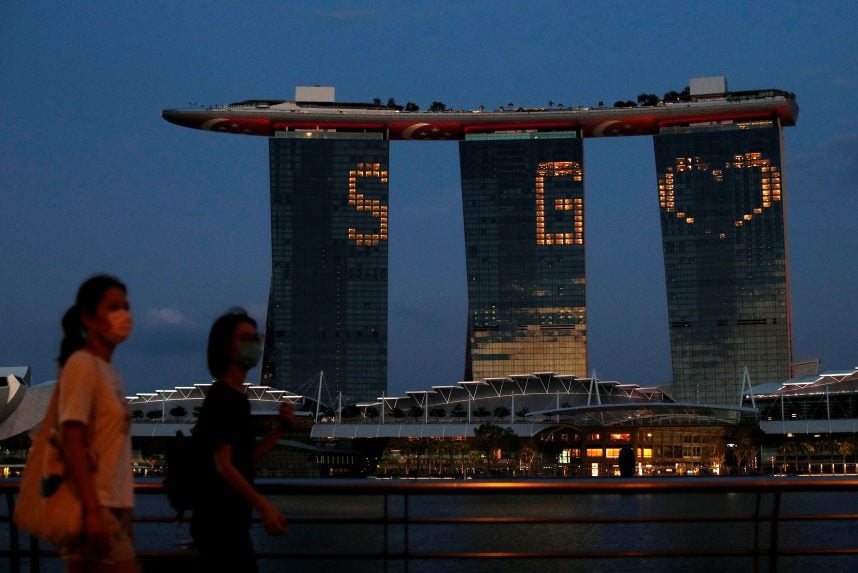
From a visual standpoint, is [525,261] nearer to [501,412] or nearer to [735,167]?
[501,412]

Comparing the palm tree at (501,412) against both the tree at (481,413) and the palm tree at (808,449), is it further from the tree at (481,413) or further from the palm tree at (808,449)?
the palm tree at (808,449)

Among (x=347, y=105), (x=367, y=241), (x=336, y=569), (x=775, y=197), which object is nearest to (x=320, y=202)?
(x=367, y=241)

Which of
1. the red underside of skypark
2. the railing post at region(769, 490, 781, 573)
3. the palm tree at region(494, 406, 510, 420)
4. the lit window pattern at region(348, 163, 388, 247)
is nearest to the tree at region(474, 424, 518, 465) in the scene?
the palm tree at region(494, 406, 510, 420)

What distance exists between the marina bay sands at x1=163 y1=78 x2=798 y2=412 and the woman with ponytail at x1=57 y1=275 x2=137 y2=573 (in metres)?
134

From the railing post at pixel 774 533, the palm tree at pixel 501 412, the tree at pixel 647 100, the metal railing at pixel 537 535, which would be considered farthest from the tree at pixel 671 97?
the railing post at pixel 774 533

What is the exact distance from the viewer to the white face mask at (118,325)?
19.7 ft

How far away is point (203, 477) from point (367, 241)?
136 m

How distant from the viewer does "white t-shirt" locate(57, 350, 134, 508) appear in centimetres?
572

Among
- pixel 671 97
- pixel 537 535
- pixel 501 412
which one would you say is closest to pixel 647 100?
pixel 671 97

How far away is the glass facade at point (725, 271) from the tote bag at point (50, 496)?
13459 cm

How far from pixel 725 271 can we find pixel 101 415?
446 feet

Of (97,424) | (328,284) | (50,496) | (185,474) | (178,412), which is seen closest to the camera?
(50,496)

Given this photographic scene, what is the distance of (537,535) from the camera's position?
31.2m

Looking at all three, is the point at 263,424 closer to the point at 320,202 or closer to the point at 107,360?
the point at 320,202
